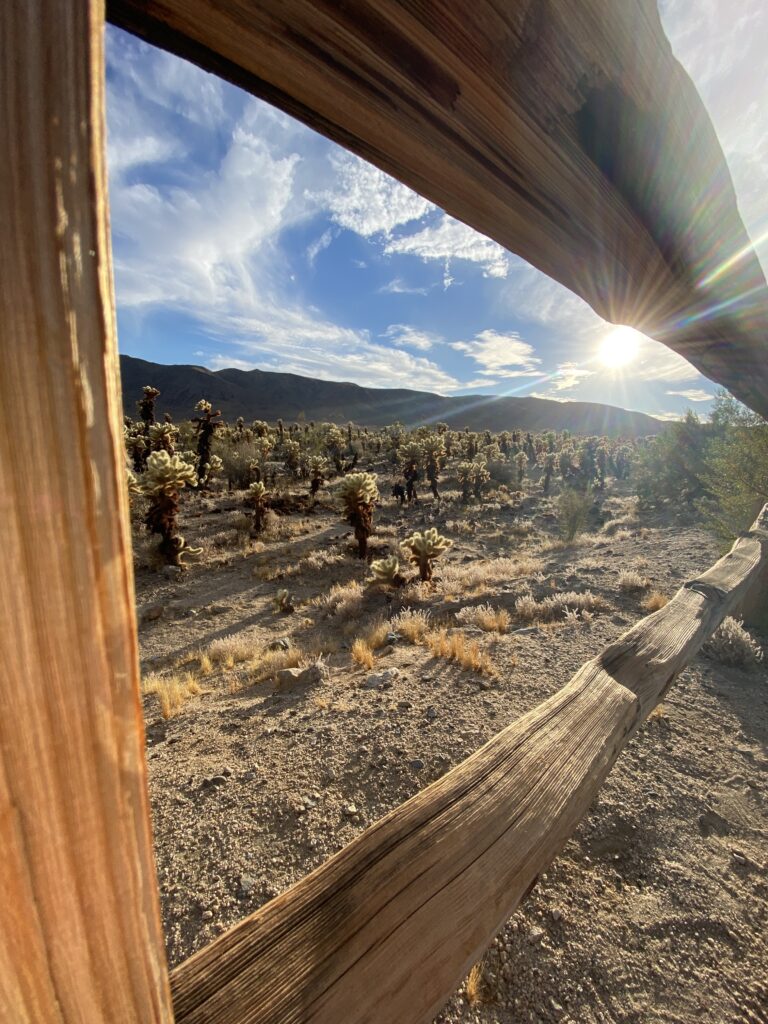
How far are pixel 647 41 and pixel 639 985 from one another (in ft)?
13.2

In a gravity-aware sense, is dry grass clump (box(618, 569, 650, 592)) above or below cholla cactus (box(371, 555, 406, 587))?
above

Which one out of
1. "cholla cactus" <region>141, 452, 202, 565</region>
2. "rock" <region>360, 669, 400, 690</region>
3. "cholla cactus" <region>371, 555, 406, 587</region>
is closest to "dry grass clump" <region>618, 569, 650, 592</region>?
"cholla cactus" <region>371, 555, 406, 587</region>

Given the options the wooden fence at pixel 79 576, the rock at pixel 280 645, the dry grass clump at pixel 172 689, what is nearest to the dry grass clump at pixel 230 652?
the rock at pixel 280 645

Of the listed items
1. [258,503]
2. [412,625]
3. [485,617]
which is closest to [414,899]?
[412,625]

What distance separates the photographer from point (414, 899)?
89cm

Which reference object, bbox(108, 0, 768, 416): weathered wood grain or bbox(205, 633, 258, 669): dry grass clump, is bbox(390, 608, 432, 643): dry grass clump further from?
bbox(108, 0, 768, 416): weathered wood grain

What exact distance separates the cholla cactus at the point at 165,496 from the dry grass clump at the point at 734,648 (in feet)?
39.9

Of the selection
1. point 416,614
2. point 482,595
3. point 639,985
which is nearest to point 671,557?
point 482,595

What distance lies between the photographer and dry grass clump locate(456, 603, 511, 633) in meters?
7.69

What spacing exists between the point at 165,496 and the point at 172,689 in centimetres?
738

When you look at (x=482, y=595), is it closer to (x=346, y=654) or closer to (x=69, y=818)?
(x=346, y=654)

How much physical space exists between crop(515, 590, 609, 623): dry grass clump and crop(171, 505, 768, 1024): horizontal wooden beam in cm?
724

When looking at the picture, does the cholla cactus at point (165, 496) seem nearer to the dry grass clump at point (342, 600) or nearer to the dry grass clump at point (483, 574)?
the dry grass clump at point (342, 600)

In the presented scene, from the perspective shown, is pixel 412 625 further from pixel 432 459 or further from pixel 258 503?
pixel 432 459
